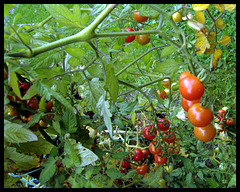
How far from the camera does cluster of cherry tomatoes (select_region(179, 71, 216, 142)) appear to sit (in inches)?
19.8

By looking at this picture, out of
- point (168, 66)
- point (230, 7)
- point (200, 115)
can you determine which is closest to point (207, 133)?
point (200, 115)

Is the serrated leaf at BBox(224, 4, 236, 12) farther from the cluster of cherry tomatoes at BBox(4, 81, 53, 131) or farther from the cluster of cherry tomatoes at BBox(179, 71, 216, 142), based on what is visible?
the cluster of cherry tomatoes at BBox(4, 81, 53, 131)

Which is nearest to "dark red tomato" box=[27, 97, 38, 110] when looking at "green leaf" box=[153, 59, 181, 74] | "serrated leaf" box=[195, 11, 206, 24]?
"green leaf" box=[153, 59, 181, 74]

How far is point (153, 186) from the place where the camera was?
572mm

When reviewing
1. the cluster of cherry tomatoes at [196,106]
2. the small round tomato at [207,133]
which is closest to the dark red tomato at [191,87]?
the cluster of cherry tomatoes at [196,106]

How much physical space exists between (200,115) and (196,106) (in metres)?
0.03

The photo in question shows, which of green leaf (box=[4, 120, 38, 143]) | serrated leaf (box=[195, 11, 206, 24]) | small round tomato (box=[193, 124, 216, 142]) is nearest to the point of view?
green leaf (box=[4, 120, 38, 143])

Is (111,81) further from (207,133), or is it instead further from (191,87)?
(207,133)

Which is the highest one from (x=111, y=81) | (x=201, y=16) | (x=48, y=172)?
(x=201, y=16)

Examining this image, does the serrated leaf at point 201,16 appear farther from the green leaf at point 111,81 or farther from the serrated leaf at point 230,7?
the green leaf at point 111,81

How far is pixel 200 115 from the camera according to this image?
54 centimetres

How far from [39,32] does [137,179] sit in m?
0.53
